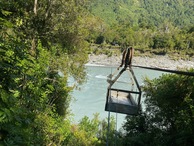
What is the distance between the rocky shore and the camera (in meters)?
44.2

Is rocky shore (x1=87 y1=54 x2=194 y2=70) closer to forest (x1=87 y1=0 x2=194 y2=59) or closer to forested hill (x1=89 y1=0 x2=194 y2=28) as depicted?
forest (x1=87 y1=0 x2=194 y2=59)

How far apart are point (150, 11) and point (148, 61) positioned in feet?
270

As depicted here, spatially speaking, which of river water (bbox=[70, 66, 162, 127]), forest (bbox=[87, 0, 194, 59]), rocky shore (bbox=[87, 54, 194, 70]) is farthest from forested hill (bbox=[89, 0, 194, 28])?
river water (bbox=[70, 66, 162, 127])

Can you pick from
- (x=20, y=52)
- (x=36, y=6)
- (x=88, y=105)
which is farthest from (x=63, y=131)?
(x=88, y=105)

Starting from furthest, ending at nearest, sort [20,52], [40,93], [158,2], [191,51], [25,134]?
[158,2] < [191,51] < [40,93] < [20,52] < [25,134]

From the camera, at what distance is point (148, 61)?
160ft

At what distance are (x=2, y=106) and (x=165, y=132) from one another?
9.74 metres

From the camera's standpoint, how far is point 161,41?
5944cm

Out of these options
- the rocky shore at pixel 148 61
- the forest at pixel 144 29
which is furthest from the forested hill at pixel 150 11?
the rocky shore at pixel 148 61

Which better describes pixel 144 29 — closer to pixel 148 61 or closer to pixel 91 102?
pixel 148 61

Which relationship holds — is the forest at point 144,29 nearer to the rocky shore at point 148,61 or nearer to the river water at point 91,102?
the rocky shore at point 148,61

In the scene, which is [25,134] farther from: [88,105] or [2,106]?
[88,105]

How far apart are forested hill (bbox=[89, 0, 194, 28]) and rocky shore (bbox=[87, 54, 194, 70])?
4391cm

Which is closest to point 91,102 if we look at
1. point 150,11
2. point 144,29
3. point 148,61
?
point 148,61
